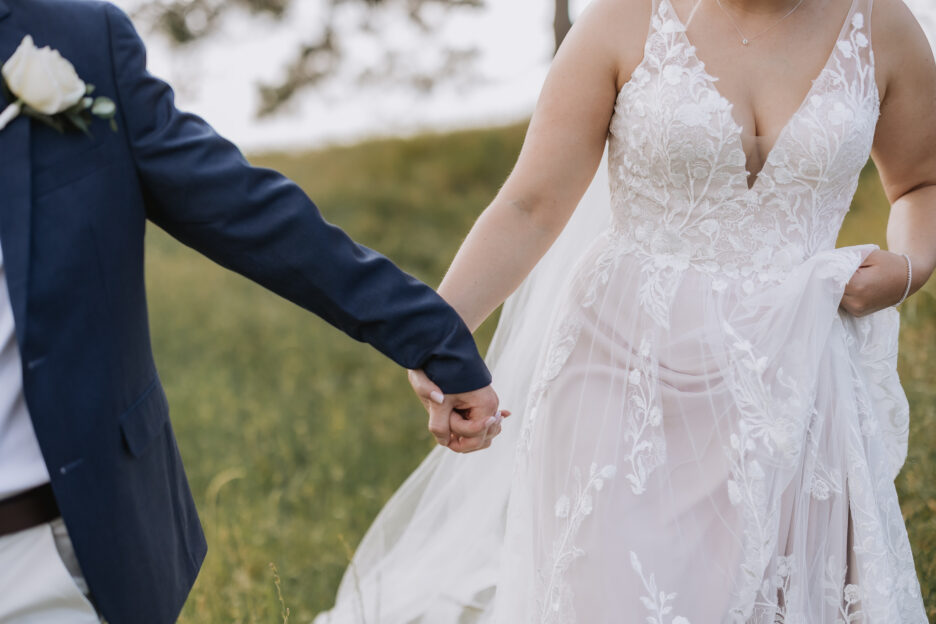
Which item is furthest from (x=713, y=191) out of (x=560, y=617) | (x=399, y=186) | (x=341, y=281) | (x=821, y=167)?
(x=399, y=186)

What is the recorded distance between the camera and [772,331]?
2.32 metres

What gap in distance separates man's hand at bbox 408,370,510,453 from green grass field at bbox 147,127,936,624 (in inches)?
24.6

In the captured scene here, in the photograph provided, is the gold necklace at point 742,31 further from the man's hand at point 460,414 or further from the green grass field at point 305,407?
the green grass field at point 305,407

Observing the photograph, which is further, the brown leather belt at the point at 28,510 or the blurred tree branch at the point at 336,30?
the blurred tree branch at the point at 336,30

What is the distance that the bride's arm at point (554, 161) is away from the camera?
241 cm

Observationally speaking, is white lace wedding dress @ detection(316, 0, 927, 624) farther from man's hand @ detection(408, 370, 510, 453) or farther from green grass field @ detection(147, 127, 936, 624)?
green grass field @ detection(147, 127, 936, 624)

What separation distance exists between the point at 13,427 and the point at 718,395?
151cm

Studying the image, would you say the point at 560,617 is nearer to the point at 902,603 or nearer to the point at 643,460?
the point at 643,460

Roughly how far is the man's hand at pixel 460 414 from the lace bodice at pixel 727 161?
0.53m

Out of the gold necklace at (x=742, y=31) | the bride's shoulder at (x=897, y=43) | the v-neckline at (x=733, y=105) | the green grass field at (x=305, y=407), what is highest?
the bride's shoulder at (x=897, y=43)

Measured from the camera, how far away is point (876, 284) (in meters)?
2.37

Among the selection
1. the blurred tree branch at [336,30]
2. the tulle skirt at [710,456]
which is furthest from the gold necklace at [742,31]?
the blurred tree branch at [336,30]

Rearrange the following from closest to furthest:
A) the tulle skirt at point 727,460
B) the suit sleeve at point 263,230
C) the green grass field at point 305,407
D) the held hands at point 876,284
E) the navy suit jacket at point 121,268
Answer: the navy suit jacket at point 121,268, the suit sleeve at point 263,230, the tulle skirt at point 727,460, the held hands at point 876,284, the green grass field at point 305,407

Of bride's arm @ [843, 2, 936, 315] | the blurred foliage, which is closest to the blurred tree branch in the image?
the blurred foliage
